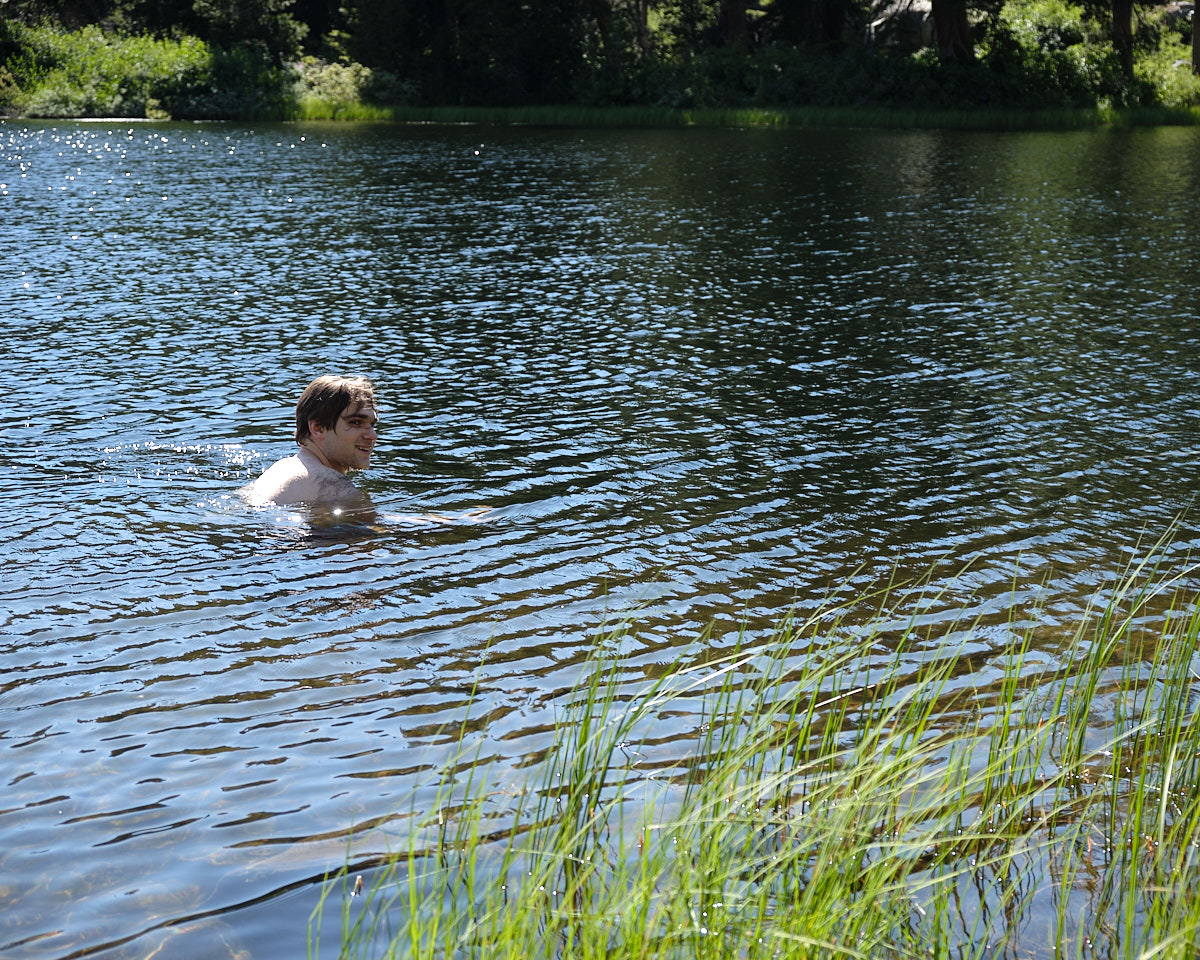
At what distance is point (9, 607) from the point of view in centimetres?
806

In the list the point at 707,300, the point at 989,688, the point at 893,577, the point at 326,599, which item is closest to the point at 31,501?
the point at 326,599

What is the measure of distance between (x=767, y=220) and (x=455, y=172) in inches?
516

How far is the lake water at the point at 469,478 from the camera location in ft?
19.2

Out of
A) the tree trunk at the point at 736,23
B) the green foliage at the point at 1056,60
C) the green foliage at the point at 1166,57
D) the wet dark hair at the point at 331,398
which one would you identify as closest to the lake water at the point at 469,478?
the wet dark hair at the point at 331,398

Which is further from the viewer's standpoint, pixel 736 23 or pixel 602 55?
pixel 602 55

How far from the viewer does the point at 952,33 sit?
57469mm

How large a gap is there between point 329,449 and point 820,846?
5763mm

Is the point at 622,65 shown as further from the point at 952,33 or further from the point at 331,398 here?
the point at 331,398

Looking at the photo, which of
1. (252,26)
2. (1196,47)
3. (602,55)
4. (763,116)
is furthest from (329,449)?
(252,26)

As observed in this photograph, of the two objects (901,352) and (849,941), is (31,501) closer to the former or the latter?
(849,941)

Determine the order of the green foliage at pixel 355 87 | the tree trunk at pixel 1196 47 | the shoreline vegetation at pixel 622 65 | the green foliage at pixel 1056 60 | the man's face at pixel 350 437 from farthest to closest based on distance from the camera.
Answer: the green foliage at pixel 355 87 → the shoreline vegetation at pixel 622 65 → the green foliage at pixel 1056 60 → the tree trunk at pixel 1196 47 → the man's face at pixel 350 437

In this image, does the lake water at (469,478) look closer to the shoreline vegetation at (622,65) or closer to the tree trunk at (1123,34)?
the shoreline vegetation at (622,65)

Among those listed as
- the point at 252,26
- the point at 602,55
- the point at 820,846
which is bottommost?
the point at 820,846

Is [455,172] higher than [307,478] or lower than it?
higher
